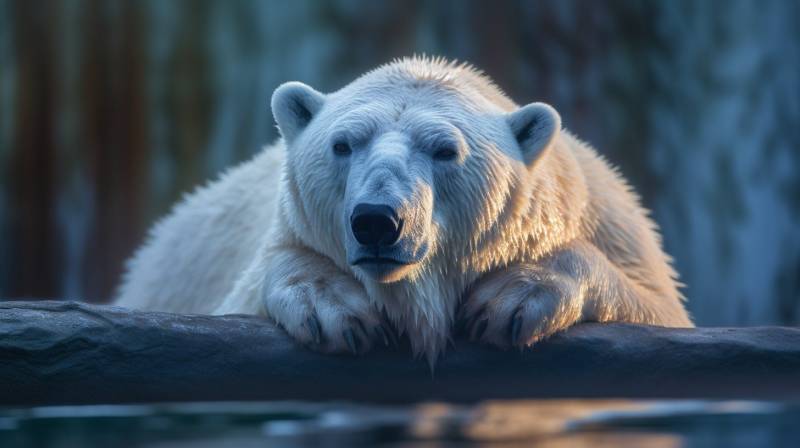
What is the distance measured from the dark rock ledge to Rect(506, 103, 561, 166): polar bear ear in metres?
0.50

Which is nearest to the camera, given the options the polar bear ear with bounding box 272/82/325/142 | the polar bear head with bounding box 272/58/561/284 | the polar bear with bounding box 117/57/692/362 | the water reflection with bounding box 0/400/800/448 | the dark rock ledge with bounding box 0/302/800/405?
the dark rock ledge with bounding box 0/302/800/405

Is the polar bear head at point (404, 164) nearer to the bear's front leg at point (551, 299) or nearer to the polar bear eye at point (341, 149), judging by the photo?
the polar bear eye at point (341, 149)

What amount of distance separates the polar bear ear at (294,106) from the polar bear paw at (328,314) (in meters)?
0.46

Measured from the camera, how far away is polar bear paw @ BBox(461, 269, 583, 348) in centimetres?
259

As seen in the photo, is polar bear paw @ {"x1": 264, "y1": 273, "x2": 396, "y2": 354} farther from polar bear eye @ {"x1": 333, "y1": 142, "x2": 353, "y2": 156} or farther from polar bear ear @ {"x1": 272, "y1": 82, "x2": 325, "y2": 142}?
polar bear ear @ {"x1": 272, "y1": 82, "x2": 325, "y2": 142}

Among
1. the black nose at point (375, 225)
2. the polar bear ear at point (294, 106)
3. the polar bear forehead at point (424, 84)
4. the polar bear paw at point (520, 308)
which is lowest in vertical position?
the polar bear paw at point (520, 308)

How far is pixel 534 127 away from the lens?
9.49 feet

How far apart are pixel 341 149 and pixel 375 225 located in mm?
442

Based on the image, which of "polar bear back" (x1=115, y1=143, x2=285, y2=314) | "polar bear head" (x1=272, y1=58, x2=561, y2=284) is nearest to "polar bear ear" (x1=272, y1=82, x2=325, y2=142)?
"polar bear head" (x1=272, y1=58, x2=561, y2=284)

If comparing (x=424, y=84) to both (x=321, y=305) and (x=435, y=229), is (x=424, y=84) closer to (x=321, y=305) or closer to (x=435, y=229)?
(x=435, y=229)

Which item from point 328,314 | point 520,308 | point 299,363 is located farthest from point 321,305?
point 520,308

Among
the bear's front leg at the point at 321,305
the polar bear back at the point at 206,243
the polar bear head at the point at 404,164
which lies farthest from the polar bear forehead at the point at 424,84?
the polar bear back at the point at 206,243

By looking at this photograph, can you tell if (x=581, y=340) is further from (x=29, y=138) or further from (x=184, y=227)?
(x=29, y=138)

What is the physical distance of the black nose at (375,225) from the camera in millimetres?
2328
